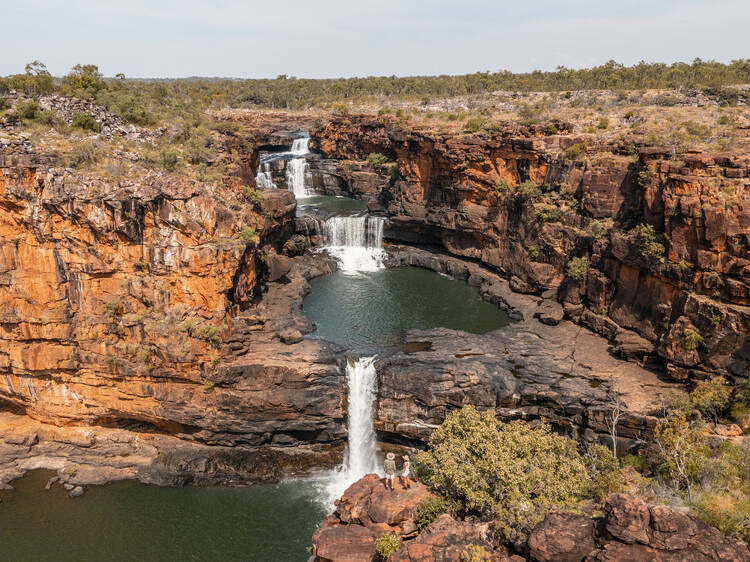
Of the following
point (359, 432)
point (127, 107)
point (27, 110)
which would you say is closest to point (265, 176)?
point (127, 107)

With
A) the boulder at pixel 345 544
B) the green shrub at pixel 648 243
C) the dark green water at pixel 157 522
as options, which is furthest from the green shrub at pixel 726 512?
the green shrub at pixel 648 243

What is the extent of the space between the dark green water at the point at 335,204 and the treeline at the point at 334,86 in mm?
15139

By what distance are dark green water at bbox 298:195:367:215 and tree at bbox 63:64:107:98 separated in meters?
23.8

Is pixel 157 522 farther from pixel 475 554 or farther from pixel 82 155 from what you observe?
pixel 82 155

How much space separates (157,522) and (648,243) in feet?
92.4

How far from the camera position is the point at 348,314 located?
116ft

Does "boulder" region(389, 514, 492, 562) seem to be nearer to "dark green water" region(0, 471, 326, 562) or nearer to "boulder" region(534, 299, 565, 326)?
"dark green water" region(0, 471, 326, 562)

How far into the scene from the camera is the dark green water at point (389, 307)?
106ft

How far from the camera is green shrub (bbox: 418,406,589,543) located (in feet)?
50.1

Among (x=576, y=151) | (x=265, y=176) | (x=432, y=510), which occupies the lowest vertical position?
(x=432, y=510)

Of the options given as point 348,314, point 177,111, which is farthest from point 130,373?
point 177,111

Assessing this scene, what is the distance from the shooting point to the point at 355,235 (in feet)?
158

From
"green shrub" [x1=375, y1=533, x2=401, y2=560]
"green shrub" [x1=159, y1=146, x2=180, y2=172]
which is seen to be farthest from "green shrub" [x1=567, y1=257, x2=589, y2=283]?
"green shrub" [x1=159, y1=146, x2=180, y2=172]

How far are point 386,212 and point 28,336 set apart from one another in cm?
3348
